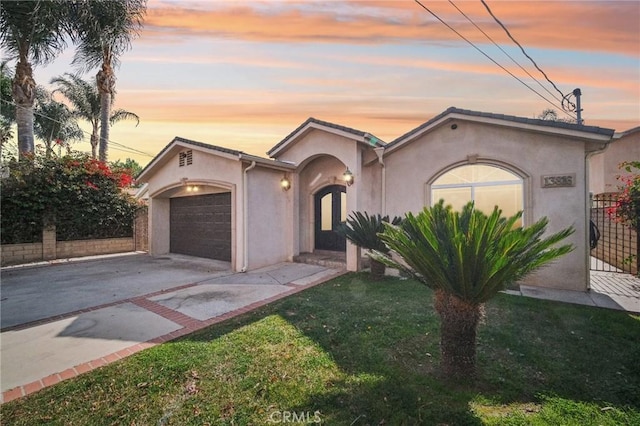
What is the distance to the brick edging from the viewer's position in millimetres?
3621

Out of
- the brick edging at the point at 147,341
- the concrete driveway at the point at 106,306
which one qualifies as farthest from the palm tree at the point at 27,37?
the brick edging at the point at 147,341

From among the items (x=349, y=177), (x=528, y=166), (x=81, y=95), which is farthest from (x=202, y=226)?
(x=81, y=95)

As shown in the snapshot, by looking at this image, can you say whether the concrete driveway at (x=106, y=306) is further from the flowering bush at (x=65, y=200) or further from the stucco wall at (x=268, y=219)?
the flowering bush at (x=65, y=200)

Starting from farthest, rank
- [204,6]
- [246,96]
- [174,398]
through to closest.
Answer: [246,96], [204,6], [174,398]

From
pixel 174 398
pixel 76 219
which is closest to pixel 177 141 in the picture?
pixel 76 219

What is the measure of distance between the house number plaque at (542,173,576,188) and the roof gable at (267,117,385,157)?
4.72 m

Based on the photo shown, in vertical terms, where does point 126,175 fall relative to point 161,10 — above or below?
below

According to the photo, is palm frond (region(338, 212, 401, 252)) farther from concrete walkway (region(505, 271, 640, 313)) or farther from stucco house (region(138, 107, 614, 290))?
concrete walkway (region(505, 271, 640, 313))

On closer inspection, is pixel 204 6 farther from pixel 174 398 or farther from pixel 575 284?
pixel 575 284

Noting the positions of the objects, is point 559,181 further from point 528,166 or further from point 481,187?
point 481,187

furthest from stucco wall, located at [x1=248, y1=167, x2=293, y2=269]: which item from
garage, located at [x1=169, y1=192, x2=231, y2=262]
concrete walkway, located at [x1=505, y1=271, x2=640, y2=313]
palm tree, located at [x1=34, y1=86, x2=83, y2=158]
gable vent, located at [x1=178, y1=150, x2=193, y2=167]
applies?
palm tree, located at [x1=34, y1=86, x2=83, y2=158]

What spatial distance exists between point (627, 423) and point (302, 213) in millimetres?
10466

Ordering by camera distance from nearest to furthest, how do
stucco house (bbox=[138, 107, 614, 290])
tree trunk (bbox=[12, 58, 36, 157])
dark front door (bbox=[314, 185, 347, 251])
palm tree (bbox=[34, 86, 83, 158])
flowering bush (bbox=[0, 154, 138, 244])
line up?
stucco house (bbox=[138, 107, 614, 290]), flowering bush (bbox=[0, 154, 138, 244]), dark front door (bbox=[314, 185, 347, 251]), tree trunk (bbox=[12, 58, 36, 157]), palm tree (bbox=[34, 86, 83, 158])

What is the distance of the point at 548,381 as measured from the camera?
368cm
